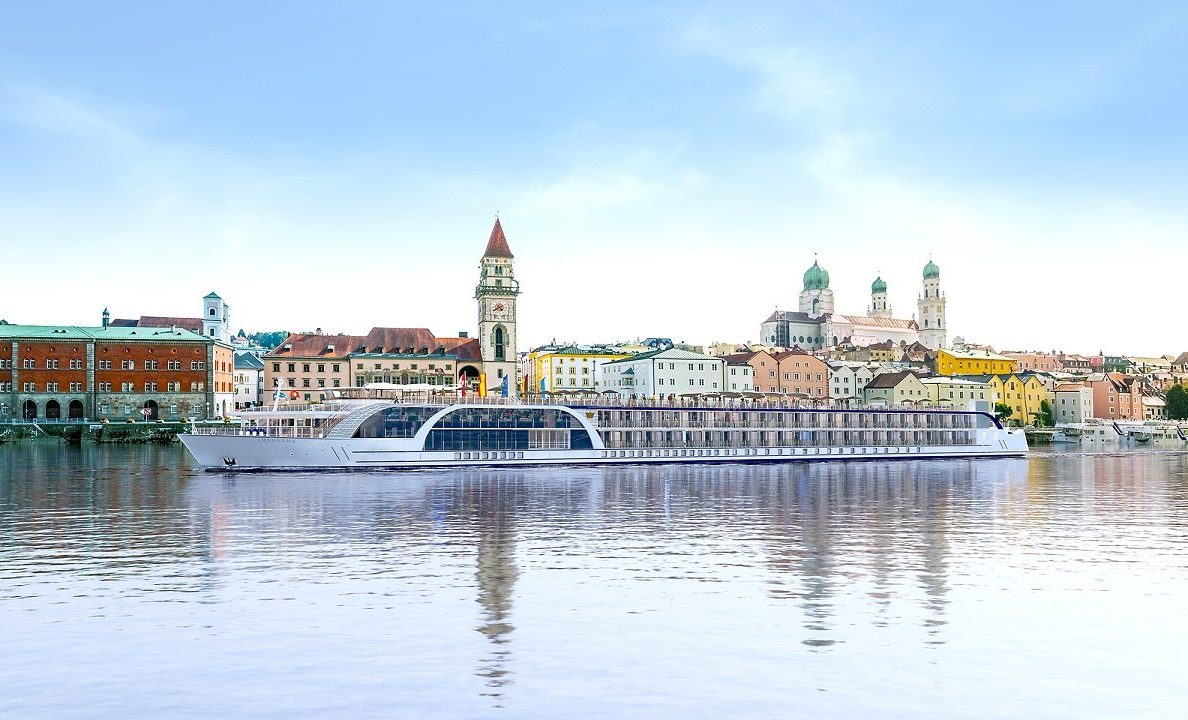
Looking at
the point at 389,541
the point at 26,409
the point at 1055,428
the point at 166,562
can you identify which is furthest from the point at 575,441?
the point at 1055,428

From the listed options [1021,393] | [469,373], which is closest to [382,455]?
[469,373]

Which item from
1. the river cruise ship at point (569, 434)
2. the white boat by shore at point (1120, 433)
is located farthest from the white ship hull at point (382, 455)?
the white boat by shore at point (1120, 433)

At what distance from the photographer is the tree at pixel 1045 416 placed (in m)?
192

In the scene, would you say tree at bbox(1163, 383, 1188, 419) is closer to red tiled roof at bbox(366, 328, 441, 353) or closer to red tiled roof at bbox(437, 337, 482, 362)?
red tiled roof at bbox(437, 337, 482, 362)

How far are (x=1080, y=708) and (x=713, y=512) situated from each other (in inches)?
1120

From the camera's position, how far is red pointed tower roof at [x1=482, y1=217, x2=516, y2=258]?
16762cm

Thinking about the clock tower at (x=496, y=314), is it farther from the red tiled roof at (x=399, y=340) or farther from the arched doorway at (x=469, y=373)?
the red tiled roof at (x=399, y=340)

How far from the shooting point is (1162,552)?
33375 mm

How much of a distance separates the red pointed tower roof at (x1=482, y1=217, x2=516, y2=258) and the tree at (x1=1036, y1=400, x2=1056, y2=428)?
96557mm

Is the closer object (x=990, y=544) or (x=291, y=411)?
(x=990, y=544)

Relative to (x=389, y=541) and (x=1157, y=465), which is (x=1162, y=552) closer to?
(x=389, y=541)

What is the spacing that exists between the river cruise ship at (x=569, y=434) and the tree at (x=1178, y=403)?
4322 inches

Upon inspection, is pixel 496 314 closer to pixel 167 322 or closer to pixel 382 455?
pixel 167 322

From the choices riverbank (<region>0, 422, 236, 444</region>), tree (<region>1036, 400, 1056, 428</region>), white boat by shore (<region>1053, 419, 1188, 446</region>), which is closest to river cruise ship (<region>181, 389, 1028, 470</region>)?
riverbank (<region>0, 422, 236, 444</region>)
